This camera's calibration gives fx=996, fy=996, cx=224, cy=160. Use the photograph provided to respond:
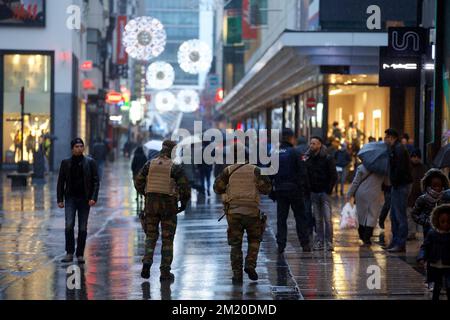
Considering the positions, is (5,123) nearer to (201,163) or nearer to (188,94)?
(201,163)

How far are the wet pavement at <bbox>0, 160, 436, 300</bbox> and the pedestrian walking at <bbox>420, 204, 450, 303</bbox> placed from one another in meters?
1.25

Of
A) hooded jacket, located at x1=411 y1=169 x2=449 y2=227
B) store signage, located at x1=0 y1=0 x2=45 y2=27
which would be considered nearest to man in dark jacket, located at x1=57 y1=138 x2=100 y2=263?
hooded jacket, located at x1=411 y1=169 x2=449 y2=227

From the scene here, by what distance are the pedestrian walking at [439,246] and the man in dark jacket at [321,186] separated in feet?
18.5

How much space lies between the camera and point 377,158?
52.6 ft

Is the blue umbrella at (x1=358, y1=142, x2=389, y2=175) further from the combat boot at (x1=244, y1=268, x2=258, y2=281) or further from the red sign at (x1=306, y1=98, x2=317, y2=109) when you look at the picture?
the red sign at (x1=306, y1=98, x2=317, y2=109)

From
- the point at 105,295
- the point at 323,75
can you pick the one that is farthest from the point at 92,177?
the point at 323,75

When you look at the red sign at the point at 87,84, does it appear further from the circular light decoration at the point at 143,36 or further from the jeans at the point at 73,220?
the jeans at the point at 73,220

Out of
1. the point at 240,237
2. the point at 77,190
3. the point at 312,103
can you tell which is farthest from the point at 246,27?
the point at 240,237

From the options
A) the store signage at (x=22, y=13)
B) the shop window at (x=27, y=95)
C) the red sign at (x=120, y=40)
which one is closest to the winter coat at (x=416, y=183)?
the shop window at (x=27, y=95)

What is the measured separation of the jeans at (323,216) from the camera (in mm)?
15930

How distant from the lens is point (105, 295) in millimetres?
11367

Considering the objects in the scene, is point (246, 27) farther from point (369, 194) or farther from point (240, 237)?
point (240, 237)

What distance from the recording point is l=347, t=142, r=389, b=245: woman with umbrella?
16031 millimetres

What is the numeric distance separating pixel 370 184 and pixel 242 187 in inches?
168
